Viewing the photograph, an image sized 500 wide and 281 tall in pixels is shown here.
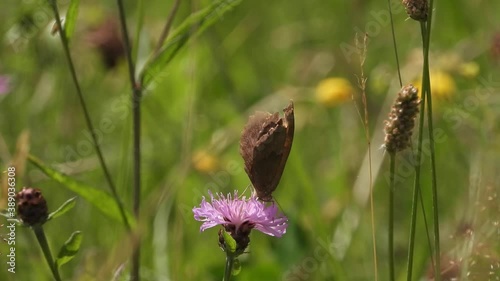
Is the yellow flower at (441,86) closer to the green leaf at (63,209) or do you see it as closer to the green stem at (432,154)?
the green stem at (432,154)

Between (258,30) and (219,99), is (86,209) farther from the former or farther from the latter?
(258,30)

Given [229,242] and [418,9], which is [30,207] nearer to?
[229,242]

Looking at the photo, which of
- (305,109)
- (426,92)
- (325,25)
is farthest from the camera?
(325,25)

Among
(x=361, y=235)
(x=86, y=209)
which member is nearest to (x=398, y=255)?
(x=361, y=235)

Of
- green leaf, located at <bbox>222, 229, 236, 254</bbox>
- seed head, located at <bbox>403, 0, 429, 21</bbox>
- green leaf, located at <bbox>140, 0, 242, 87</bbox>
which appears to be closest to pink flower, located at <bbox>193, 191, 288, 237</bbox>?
green leaf, located at <bbox>222, 229, 236, 254</bbox>

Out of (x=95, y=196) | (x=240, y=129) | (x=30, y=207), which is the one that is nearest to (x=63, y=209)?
(x=30, y=207)

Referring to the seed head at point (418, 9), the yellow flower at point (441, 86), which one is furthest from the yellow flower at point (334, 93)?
the seed head at point (418, 9)
